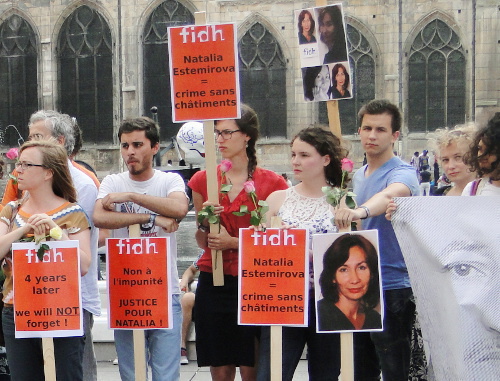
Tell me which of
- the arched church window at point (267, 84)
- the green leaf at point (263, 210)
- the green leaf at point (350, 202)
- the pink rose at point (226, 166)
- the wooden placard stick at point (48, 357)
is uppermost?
the arched church window at point (267, 84)

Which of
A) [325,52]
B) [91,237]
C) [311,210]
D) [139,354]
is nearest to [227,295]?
[139,354]

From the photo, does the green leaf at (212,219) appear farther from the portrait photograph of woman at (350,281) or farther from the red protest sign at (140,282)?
the portrait photograph of woman at (350,281)

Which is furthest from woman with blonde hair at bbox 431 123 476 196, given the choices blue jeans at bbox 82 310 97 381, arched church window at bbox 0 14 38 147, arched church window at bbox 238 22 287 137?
arched church window at bbox 0 14 38 147

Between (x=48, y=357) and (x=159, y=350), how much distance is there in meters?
0.60

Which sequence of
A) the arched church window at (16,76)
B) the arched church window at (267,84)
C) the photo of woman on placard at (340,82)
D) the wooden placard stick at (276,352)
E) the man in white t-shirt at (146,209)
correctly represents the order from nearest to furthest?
the wooden placard stick at (276,352)
the man in white t-shirt at (146,209)
the photo of woman on placard at (340,82)
the arched church window at (267,84)
the arched church window at (16,76)

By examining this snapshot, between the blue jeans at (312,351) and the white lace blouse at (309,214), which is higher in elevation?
the white lace blouse at (309,214)

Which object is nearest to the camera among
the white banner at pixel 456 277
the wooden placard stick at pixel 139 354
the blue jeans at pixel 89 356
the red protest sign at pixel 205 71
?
the white banner at pixel 456 277

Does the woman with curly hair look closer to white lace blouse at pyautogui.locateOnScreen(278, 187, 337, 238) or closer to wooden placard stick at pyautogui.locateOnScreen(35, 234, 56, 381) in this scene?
white lace blouse at pyautogui.locateOnScreen(278, 187, 337, 238)

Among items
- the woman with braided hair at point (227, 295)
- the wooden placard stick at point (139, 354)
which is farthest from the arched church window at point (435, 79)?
the wooden placard stick at point (139, 354)

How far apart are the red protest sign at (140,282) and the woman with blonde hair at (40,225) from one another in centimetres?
19

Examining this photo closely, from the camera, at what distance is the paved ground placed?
5559mm

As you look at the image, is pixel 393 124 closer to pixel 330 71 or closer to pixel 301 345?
pixel 330 71

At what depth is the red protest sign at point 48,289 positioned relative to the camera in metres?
3.56

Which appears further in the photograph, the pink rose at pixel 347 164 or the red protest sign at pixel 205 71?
the red protest sign at pixel 205 71
